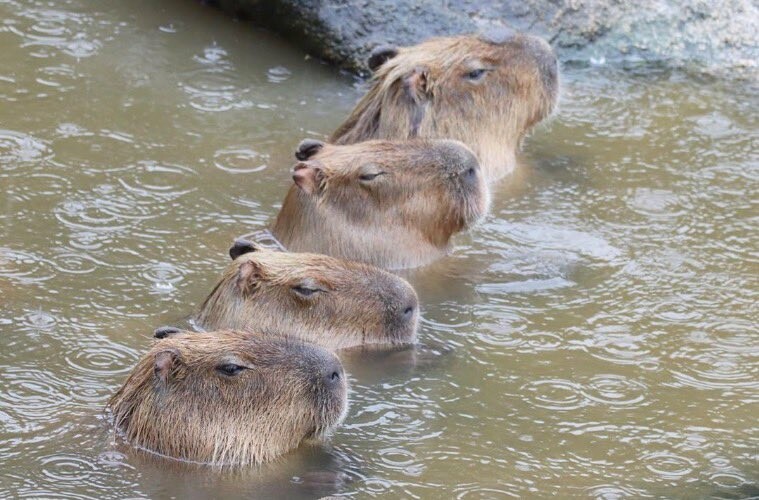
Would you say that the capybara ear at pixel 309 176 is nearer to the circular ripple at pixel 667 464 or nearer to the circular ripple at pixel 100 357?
the circular ripple at pixel 100 357

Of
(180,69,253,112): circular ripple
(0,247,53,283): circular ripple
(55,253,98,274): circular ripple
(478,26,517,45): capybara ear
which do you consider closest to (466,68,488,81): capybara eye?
(478,26,517,45): capybara ear

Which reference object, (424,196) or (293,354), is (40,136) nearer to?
(424,196)

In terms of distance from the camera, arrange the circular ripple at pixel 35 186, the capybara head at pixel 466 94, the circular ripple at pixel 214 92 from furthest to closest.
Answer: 1. the circular ripple at pixel 214 92
2. the capybara head at pixel 466 94
3. the circular ripple at pixel 35 186

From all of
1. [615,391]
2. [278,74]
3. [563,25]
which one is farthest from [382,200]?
[563,25]

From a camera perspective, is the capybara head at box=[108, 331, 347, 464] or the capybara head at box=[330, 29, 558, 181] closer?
the capybara head at box=[108, 331, 347, 464]

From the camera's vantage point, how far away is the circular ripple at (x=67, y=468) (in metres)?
4.16

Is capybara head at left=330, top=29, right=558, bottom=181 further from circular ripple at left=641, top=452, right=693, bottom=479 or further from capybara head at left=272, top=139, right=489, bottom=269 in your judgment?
circular ripple at left=641, top=452, right=693, bottom=479

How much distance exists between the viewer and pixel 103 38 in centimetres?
754

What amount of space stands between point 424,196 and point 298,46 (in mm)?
2306

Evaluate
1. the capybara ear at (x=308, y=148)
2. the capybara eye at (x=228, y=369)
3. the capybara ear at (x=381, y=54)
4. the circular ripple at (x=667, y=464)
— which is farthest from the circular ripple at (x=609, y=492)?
the capybara ear at (x=381, y=54)

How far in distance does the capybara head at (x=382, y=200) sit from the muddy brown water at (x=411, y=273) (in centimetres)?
19

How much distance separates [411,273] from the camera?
18.8ft

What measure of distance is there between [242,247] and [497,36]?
1.99 metres

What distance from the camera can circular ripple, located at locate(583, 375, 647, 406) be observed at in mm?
4746
